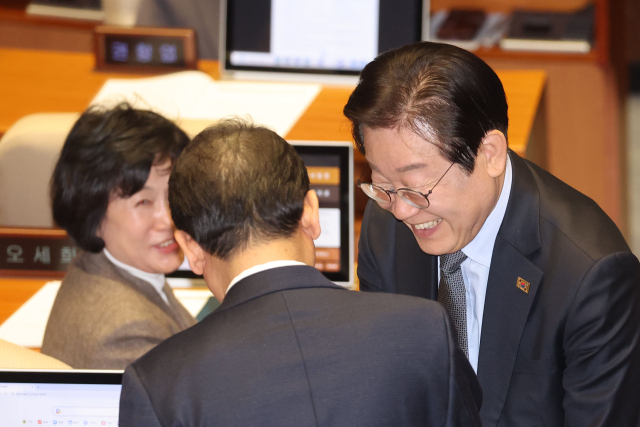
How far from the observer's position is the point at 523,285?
1.33 m

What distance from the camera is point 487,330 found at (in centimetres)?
138

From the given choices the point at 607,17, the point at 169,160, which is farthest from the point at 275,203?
the point at 607,17

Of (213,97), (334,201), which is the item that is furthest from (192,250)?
(213,97)

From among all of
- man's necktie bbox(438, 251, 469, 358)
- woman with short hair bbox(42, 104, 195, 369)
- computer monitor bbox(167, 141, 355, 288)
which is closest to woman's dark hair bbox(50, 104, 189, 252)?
Result: woman with short hair bbox(42, 104, 195, 369)

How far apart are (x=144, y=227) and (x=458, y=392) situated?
0.90 meters

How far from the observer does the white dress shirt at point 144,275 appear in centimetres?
167

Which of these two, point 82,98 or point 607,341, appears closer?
point 607,341

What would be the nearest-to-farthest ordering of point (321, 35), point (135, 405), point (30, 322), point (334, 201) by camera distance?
1. point (135, 405)
2. point (30, 322)
3. point (334, 201)
4. point (321, 35)

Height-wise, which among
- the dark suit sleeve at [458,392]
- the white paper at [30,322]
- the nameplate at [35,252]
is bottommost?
the white paper at [30,322]

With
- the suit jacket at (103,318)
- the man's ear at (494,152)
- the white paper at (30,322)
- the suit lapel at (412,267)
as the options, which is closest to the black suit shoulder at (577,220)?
the man's ear at (494,152)

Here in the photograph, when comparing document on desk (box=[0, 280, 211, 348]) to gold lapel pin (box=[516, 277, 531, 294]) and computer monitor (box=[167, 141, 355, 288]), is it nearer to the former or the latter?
computer monitor (box=[167, 141, 355, 288])

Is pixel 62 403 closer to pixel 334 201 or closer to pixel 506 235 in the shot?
pixel 506 235

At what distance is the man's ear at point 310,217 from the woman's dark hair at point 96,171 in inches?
25.2

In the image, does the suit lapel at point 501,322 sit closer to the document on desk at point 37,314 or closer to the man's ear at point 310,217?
the man's ear at point 310,217
